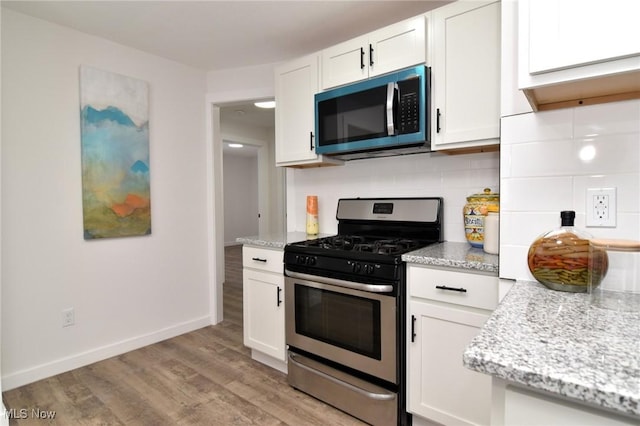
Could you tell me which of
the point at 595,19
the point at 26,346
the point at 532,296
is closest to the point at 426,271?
the point at 532,296

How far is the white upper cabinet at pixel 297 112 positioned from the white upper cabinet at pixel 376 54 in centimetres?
14

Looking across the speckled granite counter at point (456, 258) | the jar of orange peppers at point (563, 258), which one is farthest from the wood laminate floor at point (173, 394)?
the jar of orange peppers at point (563, 258)

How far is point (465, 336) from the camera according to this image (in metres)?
1.45

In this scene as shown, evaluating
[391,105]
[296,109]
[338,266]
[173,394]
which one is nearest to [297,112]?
[296,109]

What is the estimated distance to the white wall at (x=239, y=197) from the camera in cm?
840

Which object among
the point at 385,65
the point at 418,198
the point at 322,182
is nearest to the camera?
the point at 385,65

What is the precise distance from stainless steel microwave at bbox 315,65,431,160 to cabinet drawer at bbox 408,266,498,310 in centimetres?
70

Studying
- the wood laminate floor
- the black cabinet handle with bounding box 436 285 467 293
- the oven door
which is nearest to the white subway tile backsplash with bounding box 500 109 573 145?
the black cabinet handle with bounding box 436 285 467 293

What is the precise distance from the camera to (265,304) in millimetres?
2236

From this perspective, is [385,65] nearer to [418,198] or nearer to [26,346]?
[418,198]

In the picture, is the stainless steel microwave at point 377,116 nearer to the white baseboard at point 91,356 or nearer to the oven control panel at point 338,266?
the oven control panel at point 338,266

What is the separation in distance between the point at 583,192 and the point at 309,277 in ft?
4.29

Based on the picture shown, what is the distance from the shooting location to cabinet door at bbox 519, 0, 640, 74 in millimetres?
797

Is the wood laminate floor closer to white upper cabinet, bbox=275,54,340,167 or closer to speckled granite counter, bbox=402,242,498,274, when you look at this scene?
speckled granite counter, bbox=402,242,498,274
